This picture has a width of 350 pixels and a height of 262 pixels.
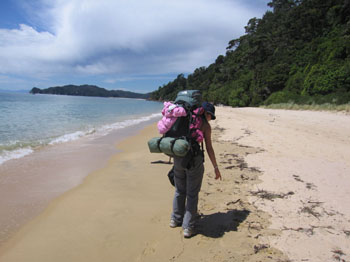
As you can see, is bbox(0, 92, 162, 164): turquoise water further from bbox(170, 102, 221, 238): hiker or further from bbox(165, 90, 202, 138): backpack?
bbox(165, 90, 202, 138): backpack

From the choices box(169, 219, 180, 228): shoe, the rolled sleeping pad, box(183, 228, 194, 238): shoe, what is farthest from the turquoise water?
box(183, 228, 194, 238): shoe

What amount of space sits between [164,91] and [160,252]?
161779 mm

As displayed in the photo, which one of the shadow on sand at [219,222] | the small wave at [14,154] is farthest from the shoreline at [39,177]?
the shadow on sand at [219,222]

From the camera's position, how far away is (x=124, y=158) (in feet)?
23.8

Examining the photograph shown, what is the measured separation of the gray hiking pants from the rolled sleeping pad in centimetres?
27

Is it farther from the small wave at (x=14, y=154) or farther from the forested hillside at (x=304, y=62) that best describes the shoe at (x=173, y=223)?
the forested hillside at (x=304, y=62)

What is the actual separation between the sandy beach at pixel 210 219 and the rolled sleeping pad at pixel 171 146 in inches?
47.3

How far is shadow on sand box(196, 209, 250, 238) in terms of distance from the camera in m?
3.04

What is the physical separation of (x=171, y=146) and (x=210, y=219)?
1498 mm

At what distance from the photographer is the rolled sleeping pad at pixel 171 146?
255 cm

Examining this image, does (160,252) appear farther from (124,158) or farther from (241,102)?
(241,102)

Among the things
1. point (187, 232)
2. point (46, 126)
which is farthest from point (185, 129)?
point (46, 126)

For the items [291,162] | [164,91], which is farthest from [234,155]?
[164,91]

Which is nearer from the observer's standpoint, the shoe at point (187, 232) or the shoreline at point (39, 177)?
the shoe at point (187, 232)
